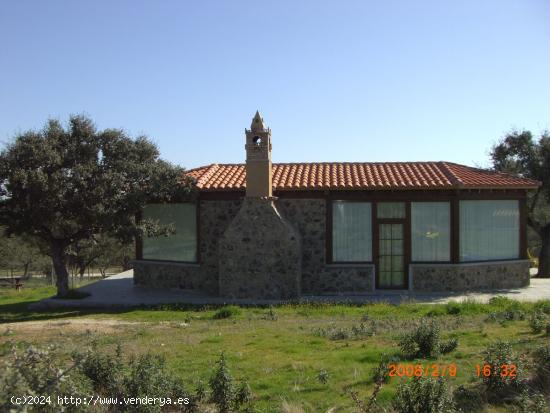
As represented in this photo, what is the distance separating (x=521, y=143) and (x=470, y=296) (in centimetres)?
1182

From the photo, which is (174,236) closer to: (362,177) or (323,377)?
(362,177)

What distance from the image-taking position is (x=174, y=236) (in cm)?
1956

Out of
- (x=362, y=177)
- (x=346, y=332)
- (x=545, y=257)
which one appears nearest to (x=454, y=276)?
(x=362, y=177)

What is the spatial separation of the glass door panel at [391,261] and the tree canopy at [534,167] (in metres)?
10.1

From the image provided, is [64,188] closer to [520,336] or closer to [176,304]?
[176,304]

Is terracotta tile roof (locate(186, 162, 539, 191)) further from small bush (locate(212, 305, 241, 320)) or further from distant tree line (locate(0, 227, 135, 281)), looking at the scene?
distant tree line (locate(0, 227, 135, 281))

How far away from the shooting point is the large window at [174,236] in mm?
19188

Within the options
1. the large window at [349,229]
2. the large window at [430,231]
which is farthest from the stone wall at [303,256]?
the large window at [430,231]

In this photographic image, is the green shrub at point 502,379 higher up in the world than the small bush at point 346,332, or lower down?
higher up

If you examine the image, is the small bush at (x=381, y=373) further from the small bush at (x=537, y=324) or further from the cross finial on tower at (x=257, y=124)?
the cross finial on tower at (x=257, y=124)

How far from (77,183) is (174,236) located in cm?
448

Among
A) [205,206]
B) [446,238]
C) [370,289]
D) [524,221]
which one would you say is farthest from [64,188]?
[524,221]

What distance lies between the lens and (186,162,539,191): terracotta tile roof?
18.1m

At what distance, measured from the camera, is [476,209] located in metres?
18.8
